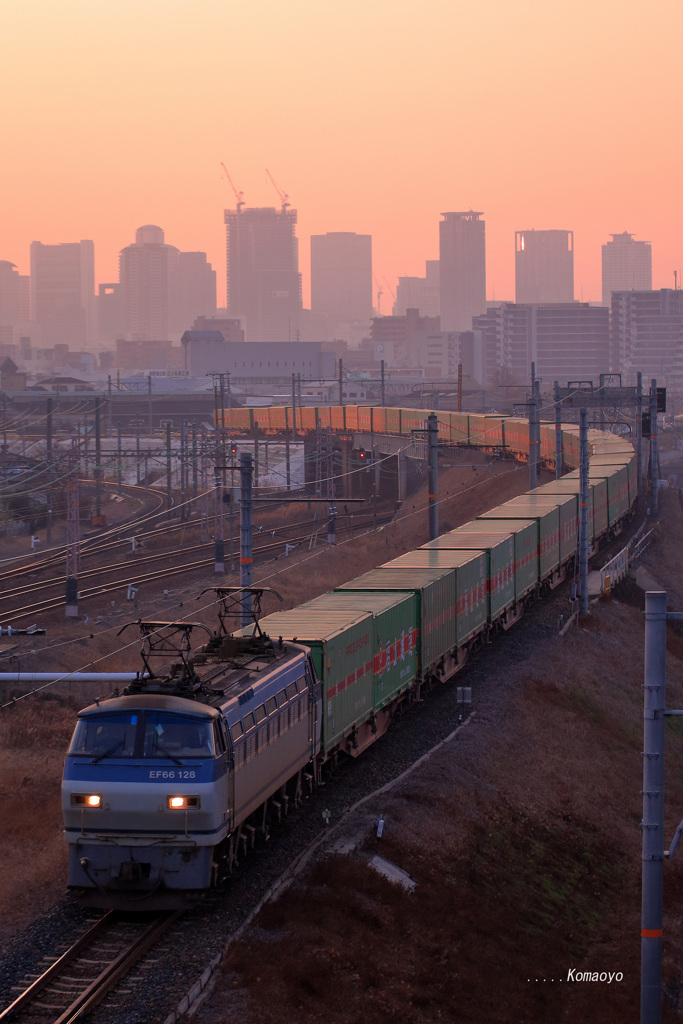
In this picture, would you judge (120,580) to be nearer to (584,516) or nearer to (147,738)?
(584,516)

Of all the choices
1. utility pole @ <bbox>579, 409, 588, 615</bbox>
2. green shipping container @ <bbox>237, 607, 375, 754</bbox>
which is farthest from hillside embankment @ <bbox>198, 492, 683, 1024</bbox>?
utility pole @ <bbox>579, 409, 588, 615</bbox>

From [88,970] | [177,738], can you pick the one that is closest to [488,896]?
[177,738]

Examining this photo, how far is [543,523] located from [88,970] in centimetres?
2904

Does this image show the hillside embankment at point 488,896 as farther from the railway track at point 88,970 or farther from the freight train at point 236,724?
the freight train at point 236,724

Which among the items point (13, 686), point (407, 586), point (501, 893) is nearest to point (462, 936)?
point (501, 893)

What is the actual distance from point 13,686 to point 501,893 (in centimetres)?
1450

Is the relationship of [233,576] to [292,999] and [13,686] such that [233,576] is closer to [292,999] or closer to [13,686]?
[13,686]

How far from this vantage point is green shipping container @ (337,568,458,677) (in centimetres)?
2758

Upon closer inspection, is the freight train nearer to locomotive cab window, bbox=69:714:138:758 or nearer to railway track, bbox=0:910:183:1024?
locomotive cab window, bbox=69:714:138:758

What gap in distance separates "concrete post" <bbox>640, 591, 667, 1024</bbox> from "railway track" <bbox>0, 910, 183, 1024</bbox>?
6356 millimetres

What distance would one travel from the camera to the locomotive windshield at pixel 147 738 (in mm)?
16156

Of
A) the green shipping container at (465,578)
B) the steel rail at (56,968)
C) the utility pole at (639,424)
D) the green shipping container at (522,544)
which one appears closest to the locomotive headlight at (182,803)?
the steel rail at (56,968)

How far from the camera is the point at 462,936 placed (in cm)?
1822

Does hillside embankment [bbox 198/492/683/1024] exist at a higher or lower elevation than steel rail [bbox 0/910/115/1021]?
lower
